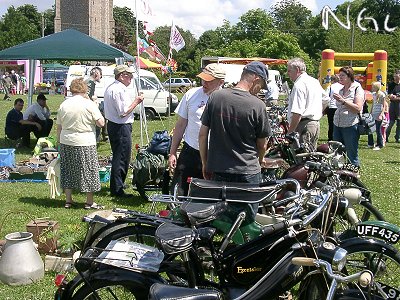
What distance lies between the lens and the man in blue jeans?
4.32 metres

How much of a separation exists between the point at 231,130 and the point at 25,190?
201 inches

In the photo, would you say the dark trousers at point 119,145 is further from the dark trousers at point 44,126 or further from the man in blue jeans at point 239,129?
the dark trousers at point 44,126

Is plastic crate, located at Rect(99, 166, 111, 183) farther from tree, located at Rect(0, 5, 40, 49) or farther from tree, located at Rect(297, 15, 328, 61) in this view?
tree, located at Rect(297, 15, 328, 61)

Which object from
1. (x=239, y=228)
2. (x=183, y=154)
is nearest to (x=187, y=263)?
(x=239, y=228)

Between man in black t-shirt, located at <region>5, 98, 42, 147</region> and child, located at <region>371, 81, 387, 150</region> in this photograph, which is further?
child, located at <region>371, 81, 387, 150</region>

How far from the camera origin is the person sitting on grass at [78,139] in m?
6.89

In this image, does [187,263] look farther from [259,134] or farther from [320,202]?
[259,134]

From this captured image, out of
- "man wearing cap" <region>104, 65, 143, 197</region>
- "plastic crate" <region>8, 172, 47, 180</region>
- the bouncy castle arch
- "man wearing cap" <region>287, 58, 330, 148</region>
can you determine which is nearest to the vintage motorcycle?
"man wearing cap" <region>287, 58, 330, 148</region>

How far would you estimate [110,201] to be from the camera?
7719 mm

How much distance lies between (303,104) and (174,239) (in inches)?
159

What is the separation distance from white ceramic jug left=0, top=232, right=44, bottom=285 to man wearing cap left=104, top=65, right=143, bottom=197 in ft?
10.2

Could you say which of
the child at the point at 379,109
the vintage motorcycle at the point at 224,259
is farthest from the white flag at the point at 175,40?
the vintage motorcycle at the point at 224,259

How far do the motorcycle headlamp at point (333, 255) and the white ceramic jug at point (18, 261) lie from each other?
2.63 metres

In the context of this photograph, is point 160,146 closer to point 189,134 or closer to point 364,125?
point 189,134
